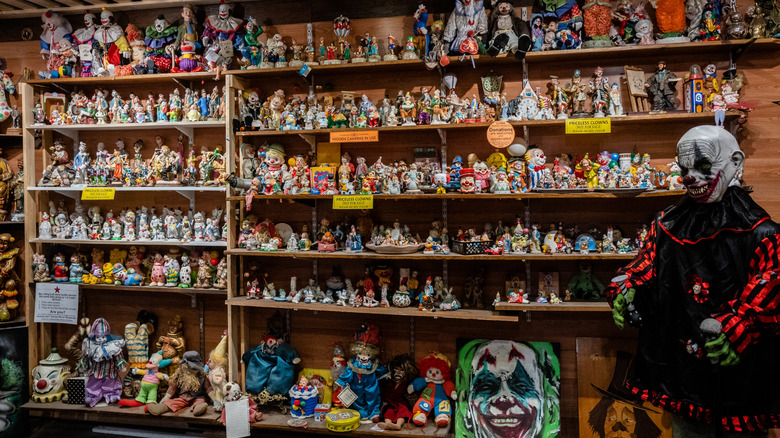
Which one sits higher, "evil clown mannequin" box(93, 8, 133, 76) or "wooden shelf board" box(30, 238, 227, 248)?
"evil clown mannequin" box(93, 8, 133, 76)

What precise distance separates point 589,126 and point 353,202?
1.57 m

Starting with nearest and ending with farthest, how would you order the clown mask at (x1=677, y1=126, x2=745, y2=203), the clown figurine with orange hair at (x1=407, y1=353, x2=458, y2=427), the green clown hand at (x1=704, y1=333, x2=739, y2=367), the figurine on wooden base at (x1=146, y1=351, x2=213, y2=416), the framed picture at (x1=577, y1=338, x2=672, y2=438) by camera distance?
the green clown hand at (x1=704, y1=333, x2=739, y2=367) < the clown mask at (x1=677, y1=126, x2=745, y2=203) < the framed picture at (x1=577, y1=338, x2=672, y2=438) < the clown figurine with orange hair at (x1=407, y1=353, x2=458, y2=427) < the figurine on wooden base at (x1=146, y1=351, x2=213, y2=416)

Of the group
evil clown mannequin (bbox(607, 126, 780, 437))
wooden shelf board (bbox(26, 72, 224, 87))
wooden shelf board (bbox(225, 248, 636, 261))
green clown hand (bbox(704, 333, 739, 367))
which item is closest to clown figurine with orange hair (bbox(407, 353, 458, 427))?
wooden shelf board (bbox(225, 248, 636, 261))

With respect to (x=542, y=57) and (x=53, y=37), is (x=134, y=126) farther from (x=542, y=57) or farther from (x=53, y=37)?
(x=542, y=57)

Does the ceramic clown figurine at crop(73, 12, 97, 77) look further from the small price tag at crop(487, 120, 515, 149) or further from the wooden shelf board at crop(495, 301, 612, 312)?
the wooden shelf board at crop(495, 301, 612, 312)

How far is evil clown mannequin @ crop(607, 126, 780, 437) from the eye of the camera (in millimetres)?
1993

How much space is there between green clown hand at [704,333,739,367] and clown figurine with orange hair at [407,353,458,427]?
5.97 feet

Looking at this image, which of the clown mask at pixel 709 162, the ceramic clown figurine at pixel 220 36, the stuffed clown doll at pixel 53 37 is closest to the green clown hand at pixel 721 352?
the clown mask at pixel 709 162

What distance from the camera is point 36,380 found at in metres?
3.99

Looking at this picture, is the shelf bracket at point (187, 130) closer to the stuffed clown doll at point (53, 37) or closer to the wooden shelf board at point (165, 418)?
the stuffed clown doll at point (53, 37)

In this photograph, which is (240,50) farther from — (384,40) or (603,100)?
(603,100)

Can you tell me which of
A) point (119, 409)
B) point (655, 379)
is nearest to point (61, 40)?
point (119, 409)

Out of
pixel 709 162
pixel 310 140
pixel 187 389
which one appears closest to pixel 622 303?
pixel 709 162

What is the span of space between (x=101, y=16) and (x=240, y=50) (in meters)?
1.23
